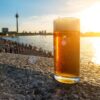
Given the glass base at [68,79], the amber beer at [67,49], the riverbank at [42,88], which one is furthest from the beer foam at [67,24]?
the riverbank at [42,88]

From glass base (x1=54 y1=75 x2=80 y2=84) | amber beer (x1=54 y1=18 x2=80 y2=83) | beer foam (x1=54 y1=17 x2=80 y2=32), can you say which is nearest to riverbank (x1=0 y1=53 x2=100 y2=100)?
glass base (x1=54 y1=75 x2=80 y2=84)

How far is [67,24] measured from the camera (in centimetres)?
364

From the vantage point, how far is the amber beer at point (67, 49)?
3604 mm

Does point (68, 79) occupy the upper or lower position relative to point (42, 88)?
upper

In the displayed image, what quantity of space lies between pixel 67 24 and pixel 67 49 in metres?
0.36

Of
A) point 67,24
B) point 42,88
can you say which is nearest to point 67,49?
point 67,24

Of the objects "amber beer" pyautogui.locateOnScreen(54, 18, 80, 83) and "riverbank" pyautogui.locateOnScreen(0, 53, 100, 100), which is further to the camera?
"amber beer" pyautogui.locateOnScreen(54, 18, 80, 83)

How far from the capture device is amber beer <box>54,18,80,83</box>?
3604 millimetres

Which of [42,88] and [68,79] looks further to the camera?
[42,88]

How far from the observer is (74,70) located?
3609 mm

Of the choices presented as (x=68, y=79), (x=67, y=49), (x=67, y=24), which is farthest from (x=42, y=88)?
(x=67, y=24)

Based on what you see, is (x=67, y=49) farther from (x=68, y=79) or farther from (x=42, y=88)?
(x=42, y=88)

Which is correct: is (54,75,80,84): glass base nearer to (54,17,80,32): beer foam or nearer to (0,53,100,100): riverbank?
(0,53,100,100): riverbank

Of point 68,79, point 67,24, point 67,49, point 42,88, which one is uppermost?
point 67,24
